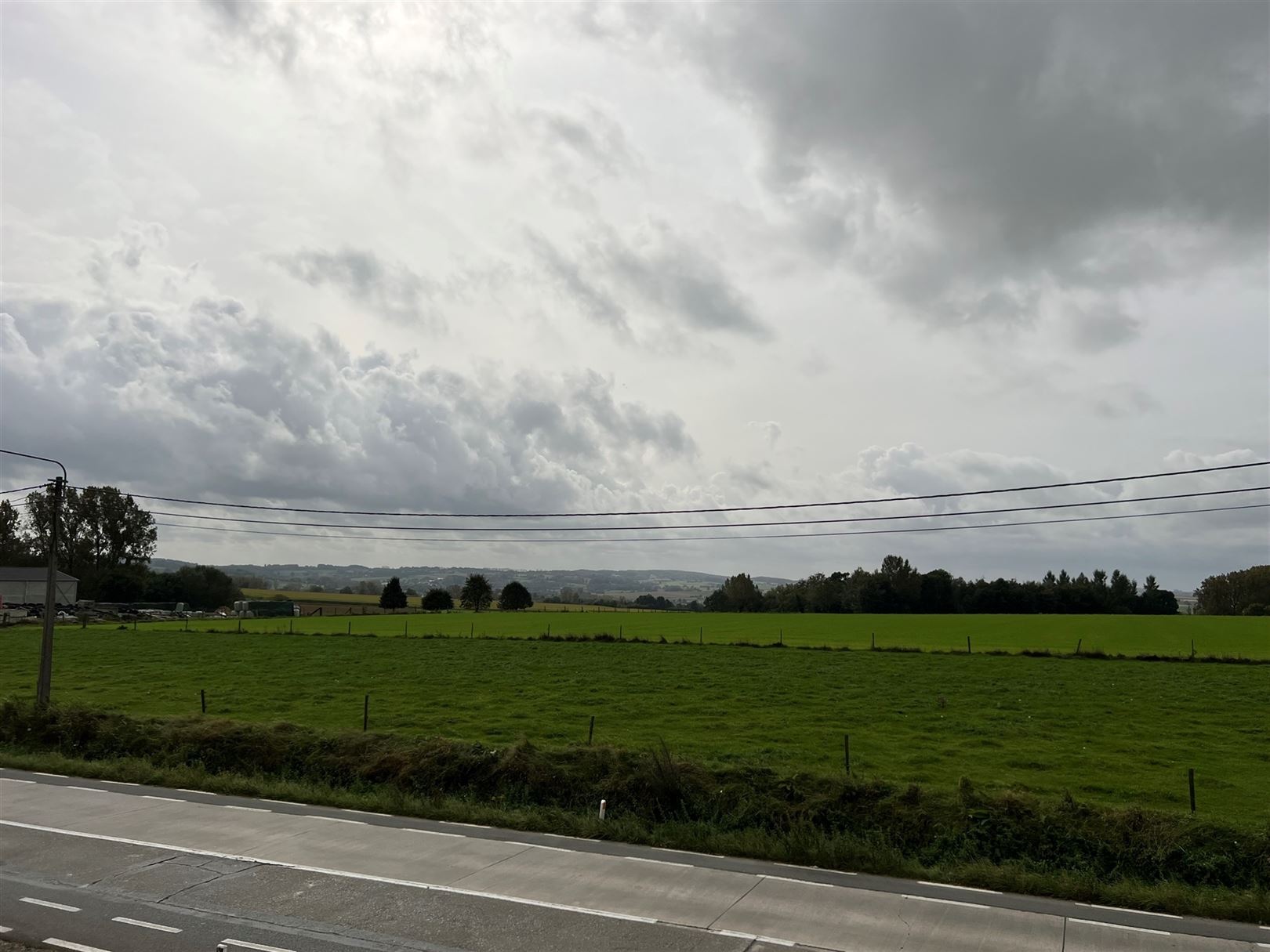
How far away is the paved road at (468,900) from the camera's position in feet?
37.4

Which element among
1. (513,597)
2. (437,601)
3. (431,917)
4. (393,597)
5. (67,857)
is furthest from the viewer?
(513,597)

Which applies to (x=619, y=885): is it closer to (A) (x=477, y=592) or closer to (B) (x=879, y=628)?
(B) (x=879, y=628)

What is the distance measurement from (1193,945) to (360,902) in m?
11.6

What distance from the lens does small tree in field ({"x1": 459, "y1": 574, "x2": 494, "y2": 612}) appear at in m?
149

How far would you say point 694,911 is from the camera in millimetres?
12586

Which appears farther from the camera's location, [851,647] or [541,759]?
[851,647]

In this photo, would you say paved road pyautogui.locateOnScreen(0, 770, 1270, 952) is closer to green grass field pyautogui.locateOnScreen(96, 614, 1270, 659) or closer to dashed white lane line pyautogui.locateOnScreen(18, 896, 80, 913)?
dashed white lane line pyautogui.locateOnScreen(18, 896, 80, 913)

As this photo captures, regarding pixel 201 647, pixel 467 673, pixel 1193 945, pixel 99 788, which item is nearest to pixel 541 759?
pixel 99 788

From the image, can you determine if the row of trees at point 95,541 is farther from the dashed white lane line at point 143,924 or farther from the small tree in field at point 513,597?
the dashed white lane line at point 143,924

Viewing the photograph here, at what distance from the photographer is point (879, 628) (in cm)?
9194

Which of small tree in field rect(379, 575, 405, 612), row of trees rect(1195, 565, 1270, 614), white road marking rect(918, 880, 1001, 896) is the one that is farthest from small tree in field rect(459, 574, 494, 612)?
white road marking rect(918, 880, 1001, 896)

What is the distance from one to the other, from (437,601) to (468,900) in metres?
134

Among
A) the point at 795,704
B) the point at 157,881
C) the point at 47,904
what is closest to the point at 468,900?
the point at 157,881

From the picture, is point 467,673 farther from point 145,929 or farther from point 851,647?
point 145,929
